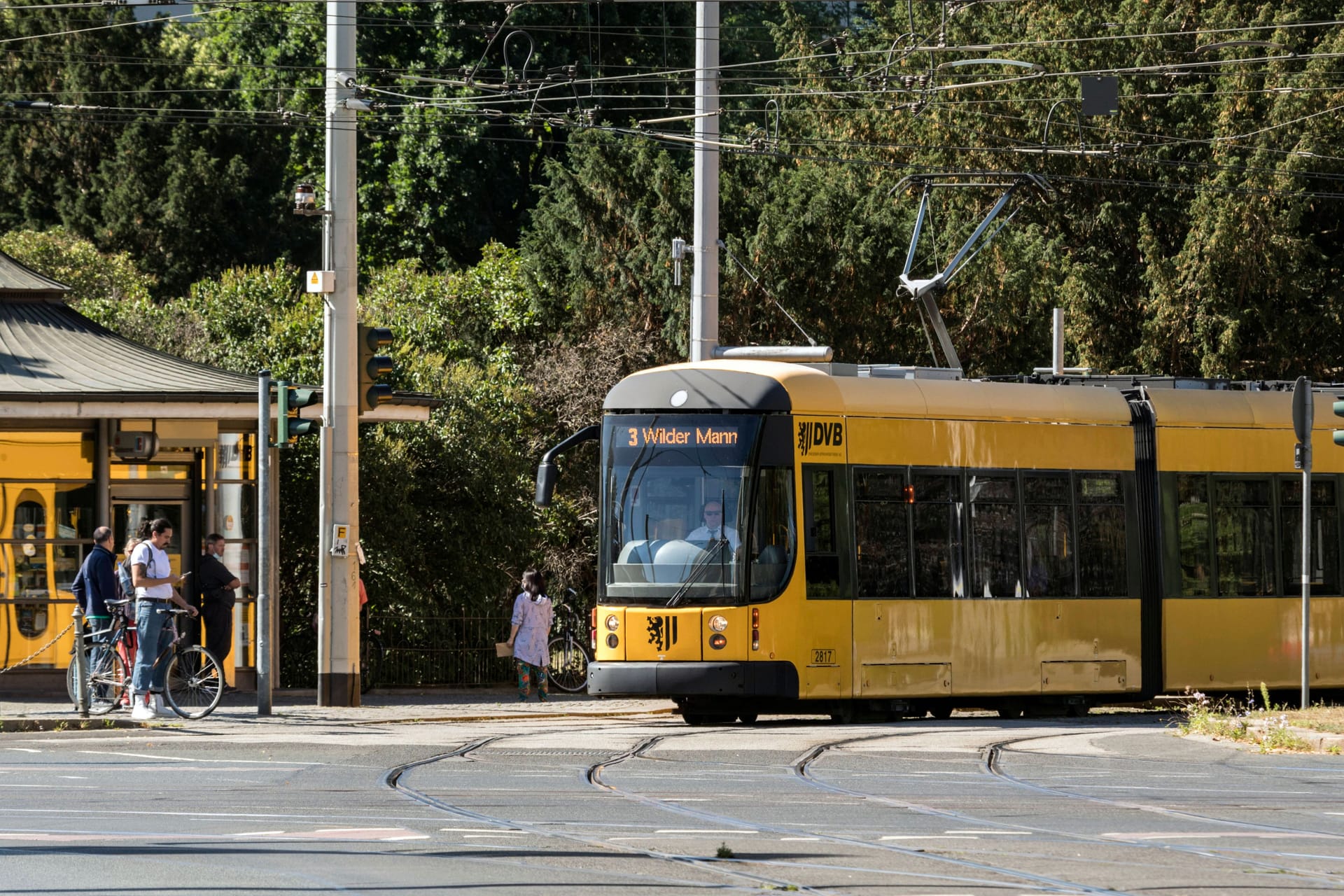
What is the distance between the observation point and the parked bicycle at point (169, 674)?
18.7 meters

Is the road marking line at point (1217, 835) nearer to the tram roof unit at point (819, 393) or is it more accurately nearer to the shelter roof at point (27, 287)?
the tram roof unit at point (819, 393)

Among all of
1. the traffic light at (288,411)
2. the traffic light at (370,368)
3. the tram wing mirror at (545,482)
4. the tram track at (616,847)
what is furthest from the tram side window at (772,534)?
the tram track at (616,847)

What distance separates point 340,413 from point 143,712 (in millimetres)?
3967

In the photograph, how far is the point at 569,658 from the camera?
26.9 m

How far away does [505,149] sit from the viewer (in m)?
47.7

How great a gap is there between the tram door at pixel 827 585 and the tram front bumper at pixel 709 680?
266 mm

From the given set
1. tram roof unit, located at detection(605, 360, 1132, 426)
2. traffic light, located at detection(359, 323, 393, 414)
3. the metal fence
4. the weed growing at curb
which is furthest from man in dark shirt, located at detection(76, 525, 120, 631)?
the weed growing at curb

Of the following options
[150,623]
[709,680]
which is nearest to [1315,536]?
[709,680]

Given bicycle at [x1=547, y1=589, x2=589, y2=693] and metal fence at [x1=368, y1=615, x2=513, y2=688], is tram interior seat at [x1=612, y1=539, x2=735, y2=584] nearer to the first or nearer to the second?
bicycle at [x1=547, y1=589, x2=589, y2=693]

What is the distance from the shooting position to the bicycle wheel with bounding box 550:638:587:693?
2606cm

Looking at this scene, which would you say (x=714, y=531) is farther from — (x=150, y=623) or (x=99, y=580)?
(x=99, y=580)

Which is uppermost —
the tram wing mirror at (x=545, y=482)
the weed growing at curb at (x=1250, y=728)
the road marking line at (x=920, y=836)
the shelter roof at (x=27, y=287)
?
the shelter roof at (x=27, y=287)

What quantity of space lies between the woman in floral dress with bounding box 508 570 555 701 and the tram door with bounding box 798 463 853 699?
5846 mm

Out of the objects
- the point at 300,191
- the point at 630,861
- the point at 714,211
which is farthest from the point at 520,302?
the point at 630,861
